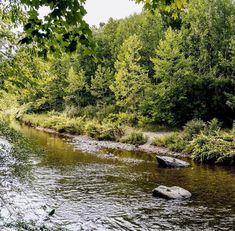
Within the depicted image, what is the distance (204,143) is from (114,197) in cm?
1243

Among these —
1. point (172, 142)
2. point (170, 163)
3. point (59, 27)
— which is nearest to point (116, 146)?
point (172, 142)

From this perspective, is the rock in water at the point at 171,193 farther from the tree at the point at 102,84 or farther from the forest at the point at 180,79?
the tree at the point at 102,84

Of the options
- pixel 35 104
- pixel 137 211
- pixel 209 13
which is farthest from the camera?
pixel 35 104

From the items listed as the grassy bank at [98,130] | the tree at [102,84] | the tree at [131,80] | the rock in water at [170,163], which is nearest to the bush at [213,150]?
the rock in water at [170,163]

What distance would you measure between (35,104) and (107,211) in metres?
47.7

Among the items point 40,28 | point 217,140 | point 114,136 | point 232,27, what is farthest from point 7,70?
point 232,27

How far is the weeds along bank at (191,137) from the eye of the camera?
2472 centimetres

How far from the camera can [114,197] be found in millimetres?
15578

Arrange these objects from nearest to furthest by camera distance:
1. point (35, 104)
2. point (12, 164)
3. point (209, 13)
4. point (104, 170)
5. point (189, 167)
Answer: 1. point (12, 164)
2. point (104, 170)
3. point (189, 167)
4. point (209, 13)
5. point (35, 104)

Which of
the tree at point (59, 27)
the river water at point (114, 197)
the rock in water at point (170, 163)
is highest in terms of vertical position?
the tree at point (59, 27)

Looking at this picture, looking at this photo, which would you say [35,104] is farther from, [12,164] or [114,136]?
[12,164]

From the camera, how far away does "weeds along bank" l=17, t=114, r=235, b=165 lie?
81.1 feet

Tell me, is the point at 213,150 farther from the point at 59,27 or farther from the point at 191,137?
the point at 59,27

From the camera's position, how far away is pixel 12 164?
56.3 feet
